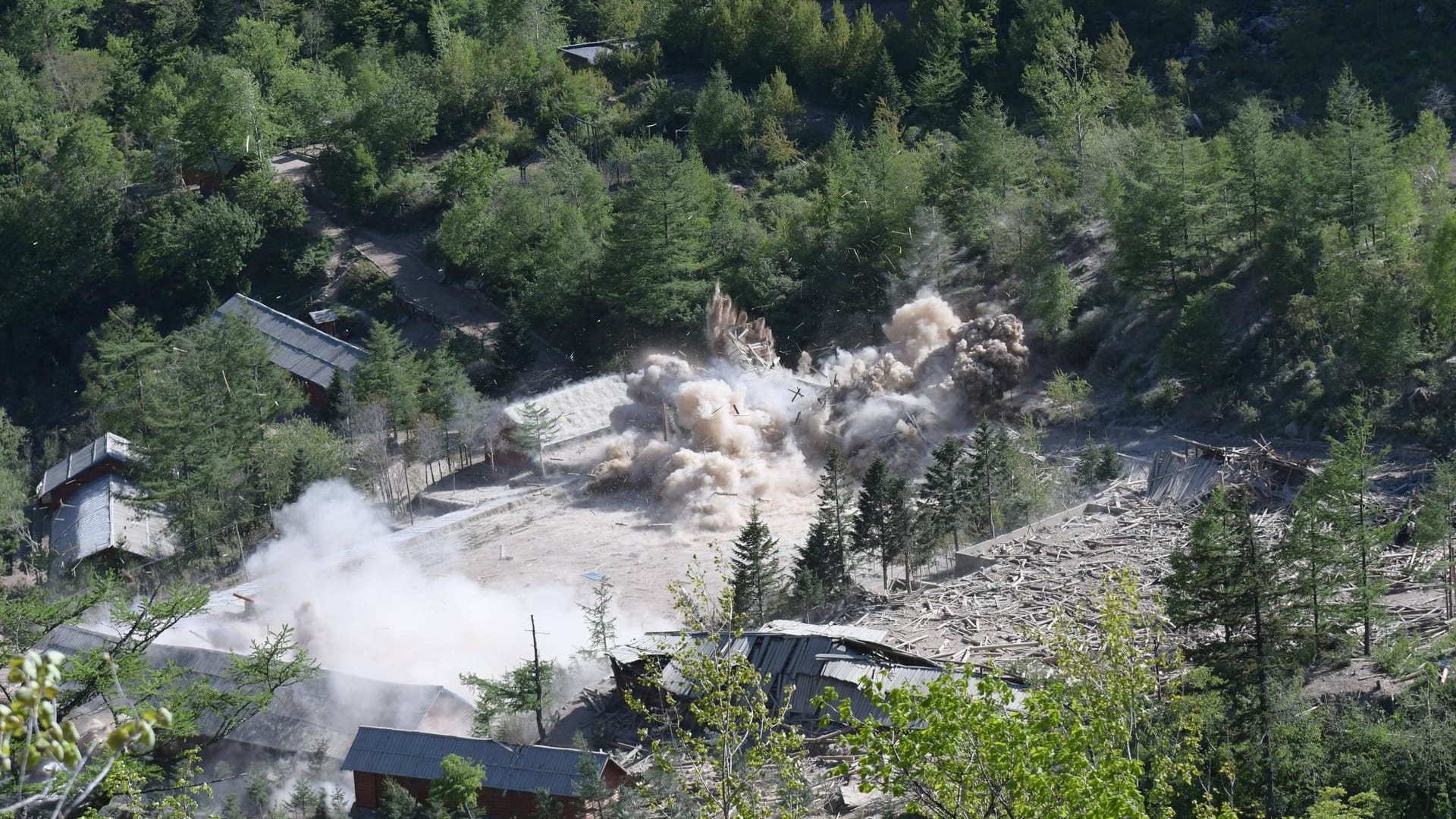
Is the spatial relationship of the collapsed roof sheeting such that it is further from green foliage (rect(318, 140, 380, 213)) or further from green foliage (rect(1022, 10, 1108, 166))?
green foliage (rect(318, 140, 380, 213))

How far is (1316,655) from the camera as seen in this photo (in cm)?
2653

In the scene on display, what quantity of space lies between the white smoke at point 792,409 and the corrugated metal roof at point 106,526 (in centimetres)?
1568

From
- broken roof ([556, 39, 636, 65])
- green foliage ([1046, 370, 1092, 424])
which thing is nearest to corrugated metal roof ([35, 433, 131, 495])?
green foliage ([1046, 370, 1092, 424])

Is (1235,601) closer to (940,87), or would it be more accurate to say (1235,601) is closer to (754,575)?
(754,575)

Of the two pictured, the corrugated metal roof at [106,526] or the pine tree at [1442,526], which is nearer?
the pine tree at [1442,526]

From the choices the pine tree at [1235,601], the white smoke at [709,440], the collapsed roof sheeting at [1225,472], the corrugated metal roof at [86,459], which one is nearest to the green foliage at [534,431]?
the white smoke at [709,440]

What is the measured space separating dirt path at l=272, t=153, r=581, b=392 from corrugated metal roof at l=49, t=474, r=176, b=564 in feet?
45.4

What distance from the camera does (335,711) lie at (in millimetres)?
35062

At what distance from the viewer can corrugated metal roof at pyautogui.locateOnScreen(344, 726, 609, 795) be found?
29.2 metres

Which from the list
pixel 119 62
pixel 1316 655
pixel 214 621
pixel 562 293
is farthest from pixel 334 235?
pixel 1316 655

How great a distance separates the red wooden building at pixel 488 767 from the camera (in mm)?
29047

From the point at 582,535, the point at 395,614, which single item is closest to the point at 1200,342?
the point at 582,535

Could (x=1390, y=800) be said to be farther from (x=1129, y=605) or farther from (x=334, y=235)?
(x=334, y=235)

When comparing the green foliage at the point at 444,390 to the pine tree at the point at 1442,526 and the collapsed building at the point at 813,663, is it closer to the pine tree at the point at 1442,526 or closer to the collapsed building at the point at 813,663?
the collapsed building at the point at 813,663
